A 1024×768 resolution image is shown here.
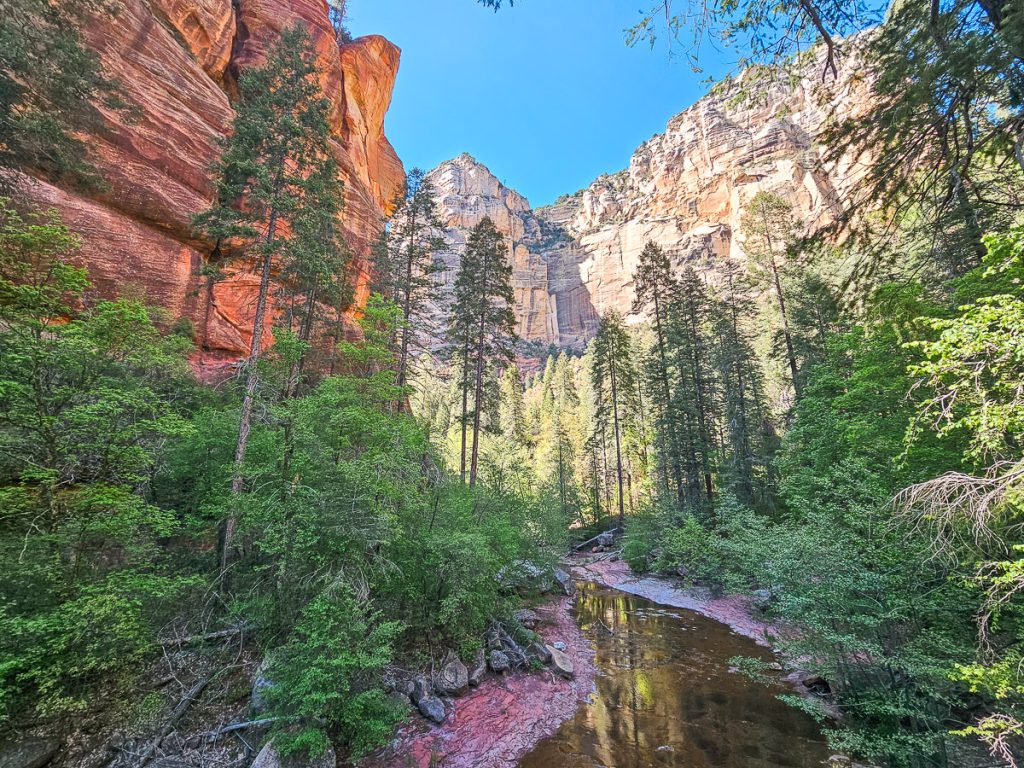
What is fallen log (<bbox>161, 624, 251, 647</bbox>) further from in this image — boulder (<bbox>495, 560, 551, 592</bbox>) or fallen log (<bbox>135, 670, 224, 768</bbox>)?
boulder (<bbox>495, 560, 551, 592</bbox>)

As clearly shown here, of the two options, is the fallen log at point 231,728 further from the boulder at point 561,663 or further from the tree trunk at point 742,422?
the tree trunk at point 742,422

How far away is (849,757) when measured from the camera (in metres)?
6.05

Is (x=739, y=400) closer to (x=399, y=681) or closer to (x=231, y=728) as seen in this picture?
(x=399, y=681)

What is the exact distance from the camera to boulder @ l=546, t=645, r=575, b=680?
943 centimetres

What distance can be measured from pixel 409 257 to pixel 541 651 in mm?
14821

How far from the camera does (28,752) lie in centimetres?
457

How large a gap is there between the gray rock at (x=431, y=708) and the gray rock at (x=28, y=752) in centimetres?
500

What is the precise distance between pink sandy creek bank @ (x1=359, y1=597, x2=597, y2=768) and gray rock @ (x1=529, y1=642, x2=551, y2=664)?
13.7 inches

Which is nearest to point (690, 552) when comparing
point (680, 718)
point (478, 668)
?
point (680, 718)

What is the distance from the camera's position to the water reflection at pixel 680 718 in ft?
21.2

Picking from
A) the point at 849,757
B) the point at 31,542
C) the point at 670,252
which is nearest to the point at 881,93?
the point at 849,757

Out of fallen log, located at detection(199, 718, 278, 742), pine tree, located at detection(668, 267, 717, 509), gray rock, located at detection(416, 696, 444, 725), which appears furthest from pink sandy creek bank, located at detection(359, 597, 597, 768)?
pine tree, located at detection(668, 267, 717, 509)

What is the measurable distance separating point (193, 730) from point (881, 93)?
12689mm

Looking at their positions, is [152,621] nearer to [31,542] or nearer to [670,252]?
[31,542]
